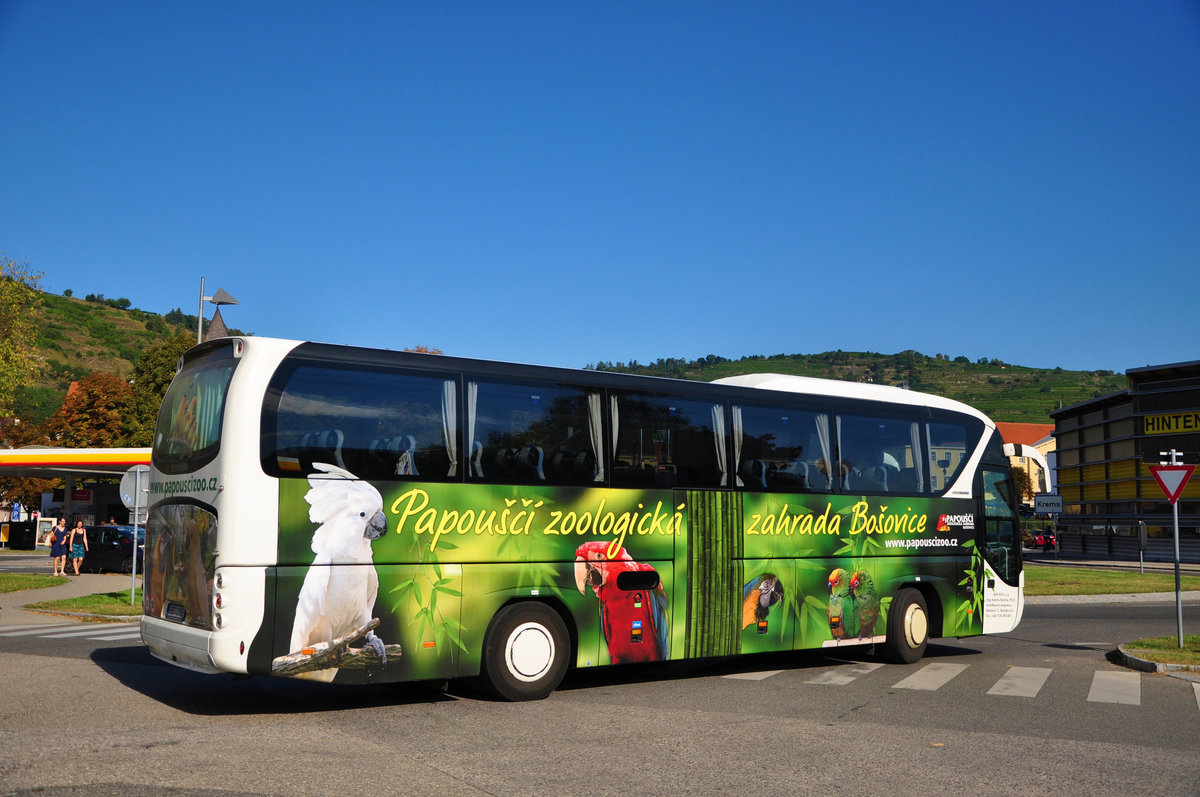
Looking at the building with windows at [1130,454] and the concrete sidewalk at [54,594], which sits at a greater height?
the building with windows at [1130,454]

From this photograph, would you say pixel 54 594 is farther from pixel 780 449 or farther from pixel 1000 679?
pixel 1000 679

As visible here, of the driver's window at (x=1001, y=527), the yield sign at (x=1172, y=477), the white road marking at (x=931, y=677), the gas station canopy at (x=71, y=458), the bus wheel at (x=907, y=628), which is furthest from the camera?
the gas station canopy at (x=71, y=458)

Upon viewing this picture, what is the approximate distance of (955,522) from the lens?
14.0 m

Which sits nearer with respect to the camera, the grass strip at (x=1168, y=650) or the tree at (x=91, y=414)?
the grass strip at (x=1168, y=650)

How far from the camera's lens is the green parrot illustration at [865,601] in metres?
12.9

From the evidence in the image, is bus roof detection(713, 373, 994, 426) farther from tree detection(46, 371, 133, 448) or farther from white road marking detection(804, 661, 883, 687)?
tree detection(46, 371, 133, 448)

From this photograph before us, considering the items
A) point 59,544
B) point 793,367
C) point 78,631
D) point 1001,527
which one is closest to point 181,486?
point 78,631

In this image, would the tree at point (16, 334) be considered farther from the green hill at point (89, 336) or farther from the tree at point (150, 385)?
the green hill at point (89, 336)

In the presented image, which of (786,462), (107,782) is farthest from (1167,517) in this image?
(107,782)

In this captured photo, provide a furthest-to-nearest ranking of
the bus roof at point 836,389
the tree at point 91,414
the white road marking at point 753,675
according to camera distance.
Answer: the tree at point 91,414 < the bus roof at point 836,389 < the white road marking at point 753,675

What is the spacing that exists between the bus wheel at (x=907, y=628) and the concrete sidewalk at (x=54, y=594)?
14.4 m

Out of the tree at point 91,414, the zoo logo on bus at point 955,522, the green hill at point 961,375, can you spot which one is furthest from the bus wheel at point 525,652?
the green hill at point 961,375

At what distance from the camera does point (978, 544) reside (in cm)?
1430

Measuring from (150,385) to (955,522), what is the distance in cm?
5258
